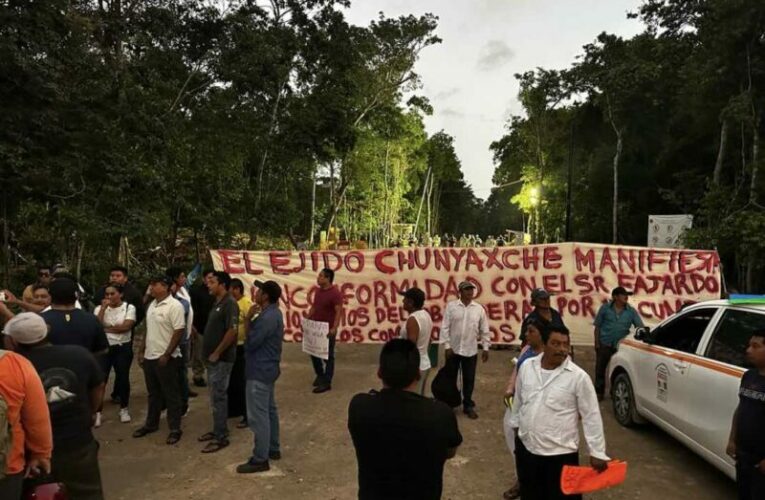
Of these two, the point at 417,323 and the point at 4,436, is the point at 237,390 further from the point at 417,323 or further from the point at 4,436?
the point at 4,436

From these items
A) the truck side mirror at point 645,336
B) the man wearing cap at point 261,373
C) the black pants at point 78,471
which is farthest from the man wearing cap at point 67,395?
the truck side mirror at point 645,336

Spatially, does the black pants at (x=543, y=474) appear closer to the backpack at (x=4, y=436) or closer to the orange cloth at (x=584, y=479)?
the orange cloth at (x=584, y=479)

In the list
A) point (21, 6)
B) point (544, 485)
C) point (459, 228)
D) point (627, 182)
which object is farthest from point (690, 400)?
point (459, 228)

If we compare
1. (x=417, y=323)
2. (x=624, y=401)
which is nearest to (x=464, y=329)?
(x=417, y=323)

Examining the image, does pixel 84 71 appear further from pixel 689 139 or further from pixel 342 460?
pixel 689 139

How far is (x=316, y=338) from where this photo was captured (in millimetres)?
7559

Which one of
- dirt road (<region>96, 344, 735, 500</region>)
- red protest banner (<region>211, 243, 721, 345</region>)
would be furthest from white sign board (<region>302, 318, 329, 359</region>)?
red protest banner (<region>211, 243, 721, 345</region>)

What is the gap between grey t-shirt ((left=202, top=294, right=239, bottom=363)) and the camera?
212 inches

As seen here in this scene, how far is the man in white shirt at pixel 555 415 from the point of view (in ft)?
10.5

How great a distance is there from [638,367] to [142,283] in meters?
12.4

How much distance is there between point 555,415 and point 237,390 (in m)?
4.29

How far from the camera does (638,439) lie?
588cm

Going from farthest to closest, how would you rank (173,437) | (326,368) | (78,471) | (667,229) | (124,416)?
(667,229) → (326,368) → (124,416) → (173,437) → (78,471)

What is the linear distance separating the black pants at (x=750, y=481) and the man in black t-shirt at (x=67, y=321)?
4819 mm
